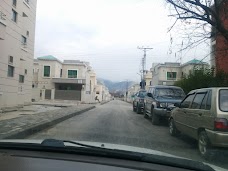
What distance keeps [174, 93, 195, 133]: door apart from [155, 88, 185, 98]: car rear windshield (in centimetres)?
552

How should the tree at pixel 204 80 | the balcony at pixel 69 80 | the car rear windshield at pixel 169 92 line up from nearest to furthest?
1. the car rear windshield at pixel 169 92
2. the tree at pixel 204 80
3. the balcony at pixel 69 80

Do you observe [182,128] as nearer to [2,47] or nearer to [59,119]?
[59,119]

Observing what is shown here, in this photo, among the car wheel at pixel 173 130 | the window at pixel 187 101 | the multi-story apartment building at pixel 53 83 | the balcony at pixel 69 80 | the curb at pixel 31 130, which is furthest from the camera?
the balcony at pixel 69 80

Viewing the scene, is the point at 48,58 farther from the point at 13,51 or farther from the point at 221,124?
the point at 221,124

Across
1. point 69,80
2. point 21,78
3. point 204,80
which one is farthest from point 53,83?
point 204,80

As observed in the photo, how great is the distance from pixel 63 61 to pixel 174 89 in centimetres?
5836

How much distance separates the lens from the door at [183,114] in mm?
11594

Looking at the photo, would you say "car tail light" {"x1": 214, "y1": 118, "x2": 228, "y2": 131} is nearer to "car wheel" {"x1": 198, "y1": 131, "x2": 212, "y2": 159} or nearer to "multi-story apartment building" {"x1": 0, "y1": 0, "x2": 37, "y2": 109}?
"car wheel" {"x1": 198, "y1": 131, "x2": 212, "y2": 159}

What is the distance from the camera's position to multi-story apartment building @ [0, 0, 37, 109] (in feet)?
77.8

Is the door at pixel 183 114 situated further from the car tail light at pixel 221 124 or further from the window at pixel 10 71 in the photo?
the window at pixel 10 71

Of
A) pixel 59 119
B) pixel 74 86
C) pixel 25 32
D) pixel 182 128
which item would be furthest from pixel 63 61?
pixel 182 128

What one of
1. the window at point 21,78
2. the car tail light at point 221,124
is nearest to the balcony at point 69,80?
the window at point 21,78

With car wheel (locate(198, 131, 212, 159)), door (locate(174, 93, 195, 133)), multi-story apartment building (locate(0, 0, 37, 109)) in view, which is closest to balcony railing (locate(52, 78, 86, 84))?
multi-story apartment building (locate(0, 0, 37, 109))

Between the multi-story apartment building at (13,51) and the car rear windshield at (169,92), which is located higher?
the multi-story apartment building at (13,51)
